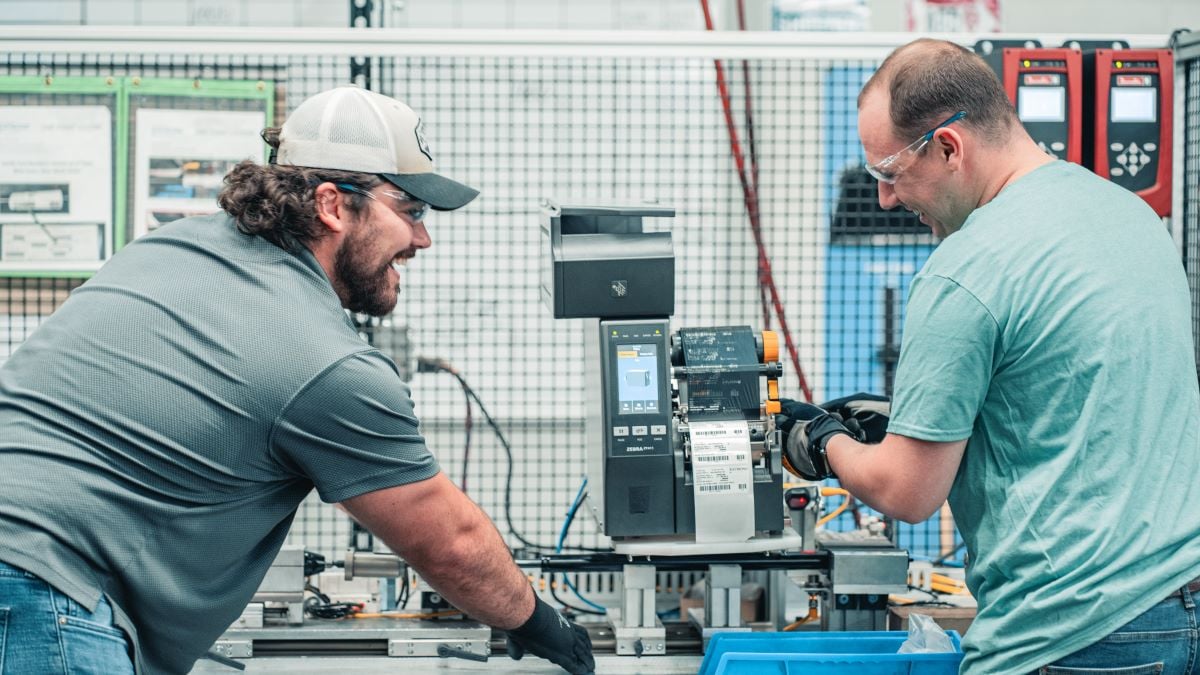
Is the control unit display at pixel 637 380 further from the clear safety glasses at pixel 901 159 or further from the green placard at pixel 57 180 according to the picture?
the green placard at pixel 57 180

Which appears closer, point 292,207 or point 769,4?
point 292,207

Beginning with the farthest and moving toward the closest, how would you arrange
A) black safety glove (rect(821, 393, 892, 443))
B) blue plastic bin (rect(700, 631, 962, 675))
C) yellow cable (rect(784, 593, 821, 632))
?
1. yellow cable (rect(784, 593, 821, 632))
2. black safety glove (rect(821, 393, 892, 443))
3. blue plastic bin (rect(700, 631, 962, 675))

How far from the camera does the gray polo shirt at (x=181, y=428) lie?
1.39 metres

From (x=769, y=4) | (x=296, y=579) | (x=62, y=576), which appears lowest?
(x=296, y=579)

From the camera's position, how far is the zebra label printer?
6.81 feet

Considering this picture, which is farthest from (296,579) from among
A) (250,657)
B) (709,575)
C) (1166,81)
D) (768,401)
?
(1166,81)

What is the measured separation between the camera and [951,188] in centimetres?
167

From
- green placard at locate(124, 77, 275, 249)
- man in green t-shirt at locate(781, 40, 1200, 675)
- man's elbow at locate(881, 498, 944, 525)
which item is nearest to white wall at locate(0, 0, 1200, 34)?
green placard at locate(124, 77, 275, 249)

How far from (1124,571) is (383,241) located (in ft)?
3.75

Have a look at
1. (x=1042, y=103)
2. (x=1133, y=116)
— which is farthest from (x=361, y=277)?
(x=1133, y=116)

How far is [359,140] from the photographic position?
1675 millimetres

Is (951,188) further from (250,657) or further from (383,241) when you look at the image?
(250,657)

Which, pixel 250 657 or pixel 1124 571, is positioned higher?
pixel 1124 571

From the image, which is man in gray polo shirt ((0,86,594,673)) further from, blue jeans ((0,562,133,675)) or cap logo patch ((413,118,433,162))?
cap logo patch ((413,118,433,162))
